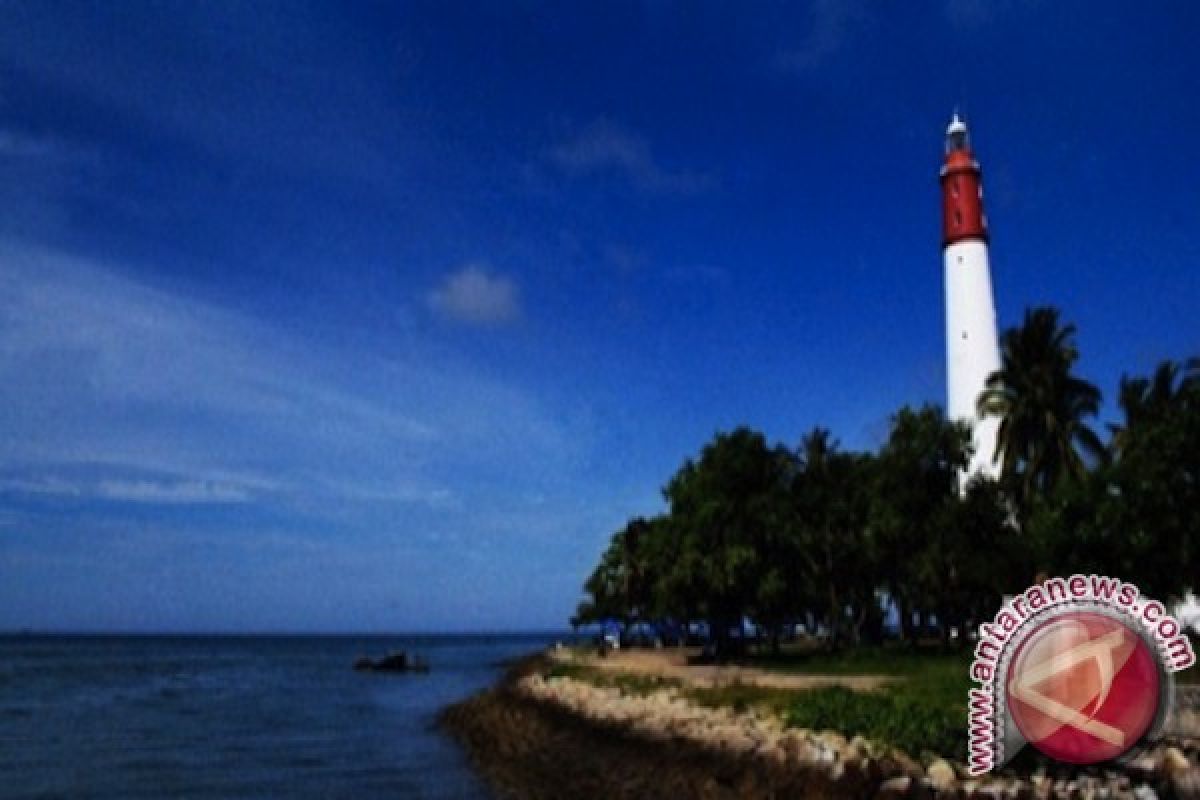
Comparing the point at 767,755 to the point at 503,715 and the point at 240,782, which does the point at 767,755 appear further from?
the point at 503,715

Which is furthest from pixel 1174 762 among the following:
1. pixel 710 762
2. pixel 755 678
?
pixel 755 678

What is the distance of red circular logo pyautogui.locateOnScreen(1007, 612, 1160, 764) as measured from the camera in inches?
648

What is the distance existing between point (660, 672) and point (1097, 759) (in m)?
29.0

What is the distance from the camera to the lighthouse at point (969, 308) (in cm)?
5659

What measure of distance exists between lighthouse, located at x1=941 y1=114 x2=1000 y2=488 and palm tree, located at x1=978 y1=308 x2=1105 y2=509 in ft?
20.9

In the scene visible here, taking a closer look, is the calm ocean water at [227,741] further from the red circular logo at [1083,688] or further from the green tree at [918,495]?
the green tree at [918,495]

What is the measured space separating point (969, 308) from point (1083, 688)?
43.2m

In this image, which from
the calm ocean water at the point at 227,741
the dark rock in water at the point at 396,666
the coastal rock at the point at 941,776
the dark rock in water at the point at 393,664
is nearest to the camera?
the coastal rock at the point at 941,776

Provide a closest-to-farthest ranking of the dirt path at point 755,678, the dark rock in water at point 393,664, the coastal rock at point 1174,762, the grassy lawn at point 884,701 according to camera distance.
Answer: the coastal rock at point 1174,762
the grassy lawn at point 884,701
the dirt path at point 755,678
the dark rock in water at point 393,664

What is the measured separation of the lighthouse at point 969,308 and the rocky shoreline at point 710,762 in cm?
2761

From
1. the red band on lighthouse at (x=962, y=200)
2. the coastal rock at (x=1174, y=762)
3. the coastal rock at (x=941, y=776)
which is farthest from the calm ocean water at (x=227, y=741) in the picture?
the red band on lighthouse at (x=962, y=200)

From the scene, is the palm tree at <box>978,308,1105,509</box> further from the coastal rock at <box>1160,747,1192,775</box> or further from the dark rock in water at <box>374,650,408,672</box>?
the dark rock in water at <box>374,650,408,672</box>

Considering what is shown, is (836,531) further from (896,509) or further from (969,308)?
(969,308)

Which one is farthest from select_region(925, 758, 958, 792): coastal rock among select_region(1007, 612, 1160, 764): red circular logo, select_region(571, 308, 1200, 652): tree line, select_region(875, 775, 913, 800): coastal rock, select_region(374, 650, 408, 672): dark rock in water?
select_region(374, 650, 408, 672): dark rock in water
